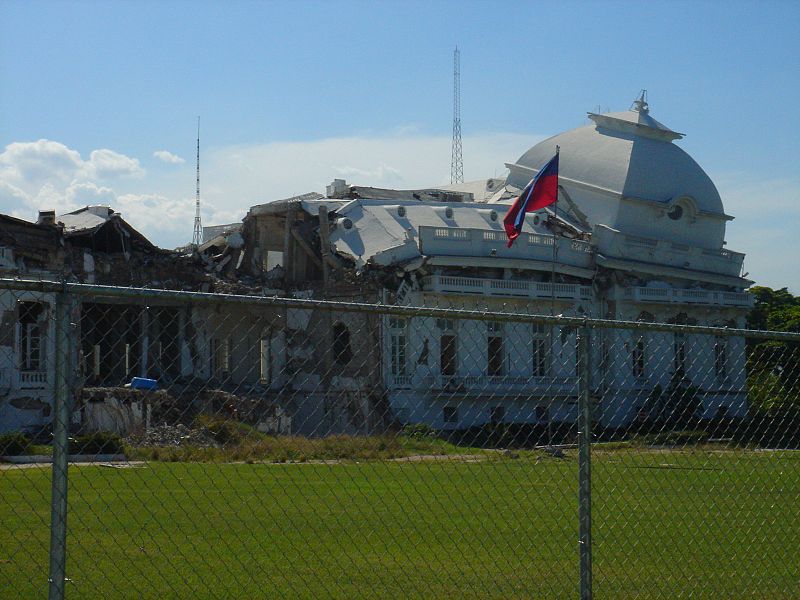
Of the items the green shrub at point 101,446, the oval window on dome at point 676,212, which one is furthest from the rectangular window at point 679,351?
the oval window on dome at point 676,212

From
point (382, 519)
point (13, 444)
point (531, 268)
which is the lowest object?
point (13, 444)

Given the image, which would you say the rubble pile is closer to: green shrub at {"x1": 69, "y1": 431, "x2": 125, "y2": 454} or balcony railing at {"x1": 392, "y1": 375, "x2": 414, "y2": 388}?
green shrub at {"x1": 69, "y1": 431, "x2": 125, "y2": 454}

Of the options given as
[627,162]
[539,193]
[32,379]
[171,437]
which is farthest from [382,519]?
[627,162]

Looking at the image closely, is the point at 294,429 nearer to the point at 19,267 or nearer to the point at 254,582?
the point at 19,267

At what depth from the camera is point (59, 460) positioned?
5758 millimetres

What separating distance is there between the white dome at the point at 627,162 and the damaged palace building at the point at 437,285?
0.12 metres

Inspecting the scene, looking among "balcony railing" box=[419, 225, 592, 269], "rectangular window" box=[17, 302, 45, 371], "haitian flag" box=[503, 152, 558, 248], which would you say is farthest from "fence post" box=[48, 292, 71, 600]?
"balcony railing" box=[419, 225, 592, 269]

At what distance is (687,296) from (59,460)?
5112cm

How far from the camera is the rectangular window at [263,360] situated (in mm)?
43844

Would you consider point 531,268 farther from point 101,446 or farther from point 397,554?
point 397,554

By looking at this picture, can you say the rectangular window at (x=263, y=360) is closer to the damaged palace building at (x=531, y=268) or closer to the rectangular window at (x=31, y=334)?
the damaged palace building at (x=531, y=268)

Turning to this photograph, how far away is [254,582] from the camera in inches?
418

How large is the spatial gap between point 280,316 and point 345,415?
715 centimetres

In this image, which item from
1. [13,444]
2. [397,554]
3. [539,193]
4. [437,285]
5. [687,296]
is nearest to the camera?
[397,554]
